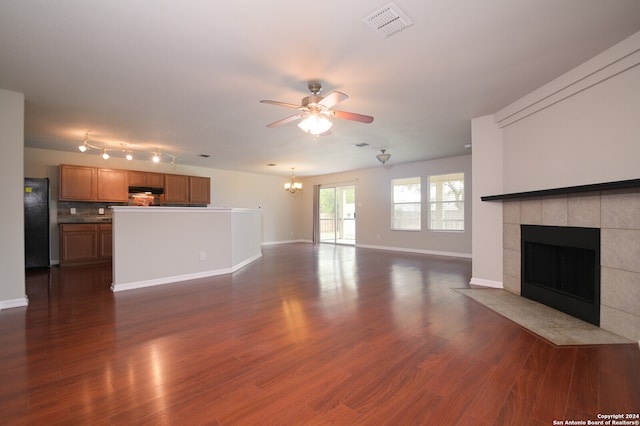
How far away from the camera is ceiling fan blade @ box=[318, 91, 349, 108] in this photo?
8.53 ft

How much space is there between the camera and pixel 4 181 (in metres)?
3.28

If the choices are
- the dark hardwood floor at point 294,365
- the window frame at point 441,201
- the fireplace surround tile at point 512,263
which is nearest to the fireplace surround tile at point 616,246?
the dark hardwood floor at point 294,365

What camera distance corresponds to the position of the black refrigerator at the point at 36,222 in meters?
5.46

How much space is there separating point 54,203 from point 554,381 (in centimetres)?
867

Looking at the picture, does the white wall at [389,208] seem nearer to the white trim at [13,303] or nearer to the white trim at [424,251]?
the white trim at [424,251]

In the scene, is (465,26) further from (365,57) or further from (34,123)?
(34,123)

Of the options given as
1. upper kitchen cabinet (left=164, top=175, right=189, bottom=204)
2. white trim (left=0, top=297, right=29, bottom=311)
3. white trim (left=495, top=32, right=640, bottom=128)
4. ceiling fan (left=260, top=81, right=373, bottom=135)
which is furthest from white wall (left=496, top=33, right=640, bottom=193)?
upper kitchen cabinet (left=164, top=175, right=189, bottom=204)

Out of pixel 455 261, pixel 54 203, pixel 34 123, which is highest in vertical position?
pixel 34 123

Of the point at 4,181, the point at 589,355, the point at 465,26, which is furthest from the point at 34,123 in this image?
the point at 589,355

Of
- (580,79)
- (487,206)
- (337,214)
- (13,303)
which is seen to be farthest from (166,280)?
(337,214)

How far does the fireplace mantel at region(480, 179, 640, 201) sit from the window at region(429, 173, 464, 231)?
10.2 feet

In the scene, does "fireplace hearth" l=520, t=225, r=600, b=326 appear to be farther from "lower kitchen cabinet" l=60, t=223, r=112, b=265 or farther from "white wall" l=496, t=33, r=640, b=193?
"lower kitchen cabinet" l=60, t=223, r=112, b=265

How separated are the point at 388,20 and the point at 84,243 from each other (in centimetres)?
734

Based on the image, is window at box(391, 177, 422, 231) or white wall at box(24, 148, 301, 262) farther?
window at box(391, 177, 422, 231)
